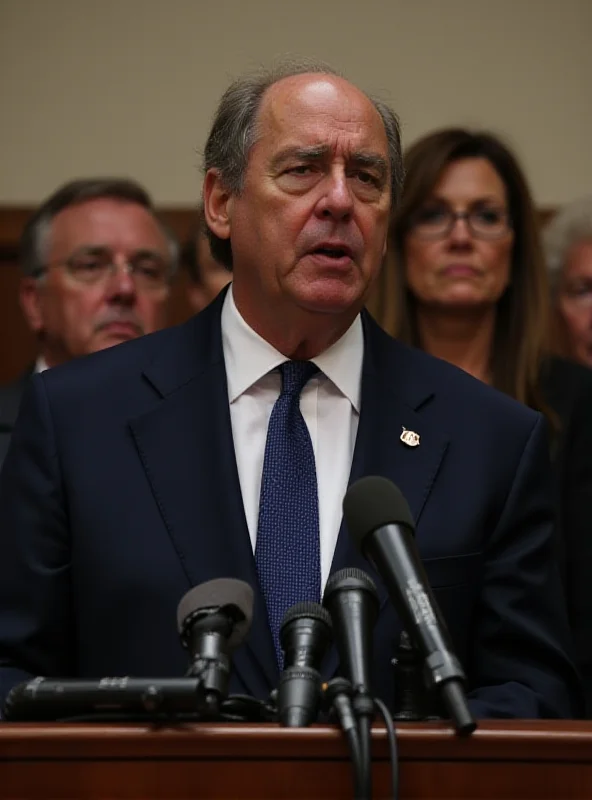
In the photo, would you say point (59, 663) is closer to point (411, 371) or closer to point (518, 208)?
point (411, 371)

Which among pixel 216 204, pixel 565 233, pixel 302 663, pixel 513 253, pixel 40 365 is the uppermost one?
pixel 565 233

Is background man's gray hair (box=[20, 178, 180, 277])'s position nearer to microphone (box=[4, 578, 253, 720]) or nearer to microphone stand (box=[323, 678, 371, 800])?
microphone (box=[4, 578, 253, 720])

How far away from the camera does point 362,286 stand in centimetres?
253

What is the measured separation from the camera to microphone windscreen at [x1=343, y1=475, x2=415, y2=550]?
1.76m

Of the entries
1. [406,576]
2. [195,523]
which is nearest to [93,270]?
[195,523]

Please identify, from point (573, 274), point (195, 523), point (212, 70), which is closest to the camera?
point (195, 523)

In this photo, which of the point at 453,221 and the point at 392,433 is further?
the point at 453,221

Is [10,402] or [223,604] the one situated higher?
[10,402]

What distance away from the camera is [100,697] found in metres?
1.71

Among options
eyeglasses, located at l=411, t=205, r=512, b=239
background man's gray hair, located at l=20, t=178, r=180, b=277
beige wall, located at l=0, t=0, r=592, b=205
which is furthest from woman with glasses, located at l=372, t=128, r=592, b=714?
beige wall, located at l=0, t=0, r=592, b=205

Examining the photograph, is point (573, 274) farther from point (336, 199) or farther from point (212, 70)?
point (336, 199)

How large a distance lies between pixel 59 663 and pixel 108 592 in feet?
0.51

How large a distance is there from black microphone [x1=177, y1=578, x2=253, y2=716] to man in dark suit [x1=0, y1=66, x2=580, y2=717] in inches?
19.4

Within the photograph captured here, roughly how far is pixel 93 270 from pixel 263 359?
1.35 meters
